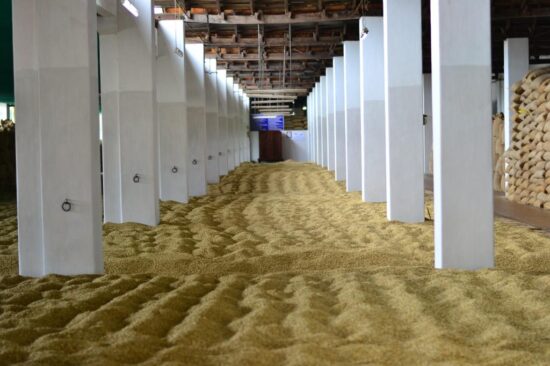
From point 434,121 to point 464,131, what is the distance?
41 cm

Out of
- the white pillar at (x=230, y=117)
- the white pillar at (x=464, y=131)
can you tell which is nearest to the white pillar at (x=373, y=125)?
the white pillar at (x=464, y=131)

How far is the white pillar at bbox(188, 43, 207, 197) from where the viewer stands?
64.0 ft

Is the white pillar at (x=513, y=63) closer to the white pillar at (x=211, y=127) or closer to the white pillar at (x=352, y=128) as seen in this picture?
the white pillar at (x=352, y=128)

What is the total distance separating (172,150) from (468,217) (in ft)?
33.5

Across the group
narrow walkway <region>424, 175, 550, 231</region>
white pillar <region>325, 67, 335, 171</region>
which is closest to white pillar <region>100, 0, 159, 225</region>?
Result: narrow walkway <region>424, 175, 550, 231</region>

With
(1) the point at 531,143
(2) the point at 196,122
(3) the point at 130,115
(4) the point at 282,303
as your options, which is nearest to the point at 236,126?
(2) the point at 196,122

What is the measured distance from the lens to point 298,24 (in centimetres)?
2002

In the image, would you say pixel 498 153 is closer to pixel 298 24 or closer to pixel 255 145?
pixel 298 24

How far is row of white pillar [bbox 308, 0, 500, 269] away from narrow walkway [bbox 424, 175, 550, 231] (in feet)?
6.31

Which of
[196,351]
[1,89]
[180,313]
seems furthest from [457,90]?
[1,89]

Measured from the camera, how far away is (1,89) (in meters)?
24.1

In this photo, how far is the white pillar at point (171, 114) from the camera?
16.4 m

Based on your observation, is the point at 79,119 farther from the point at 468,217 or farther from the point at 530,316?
the point at 530,316

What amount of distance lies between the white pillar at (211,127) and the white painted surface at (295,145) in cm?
2492
